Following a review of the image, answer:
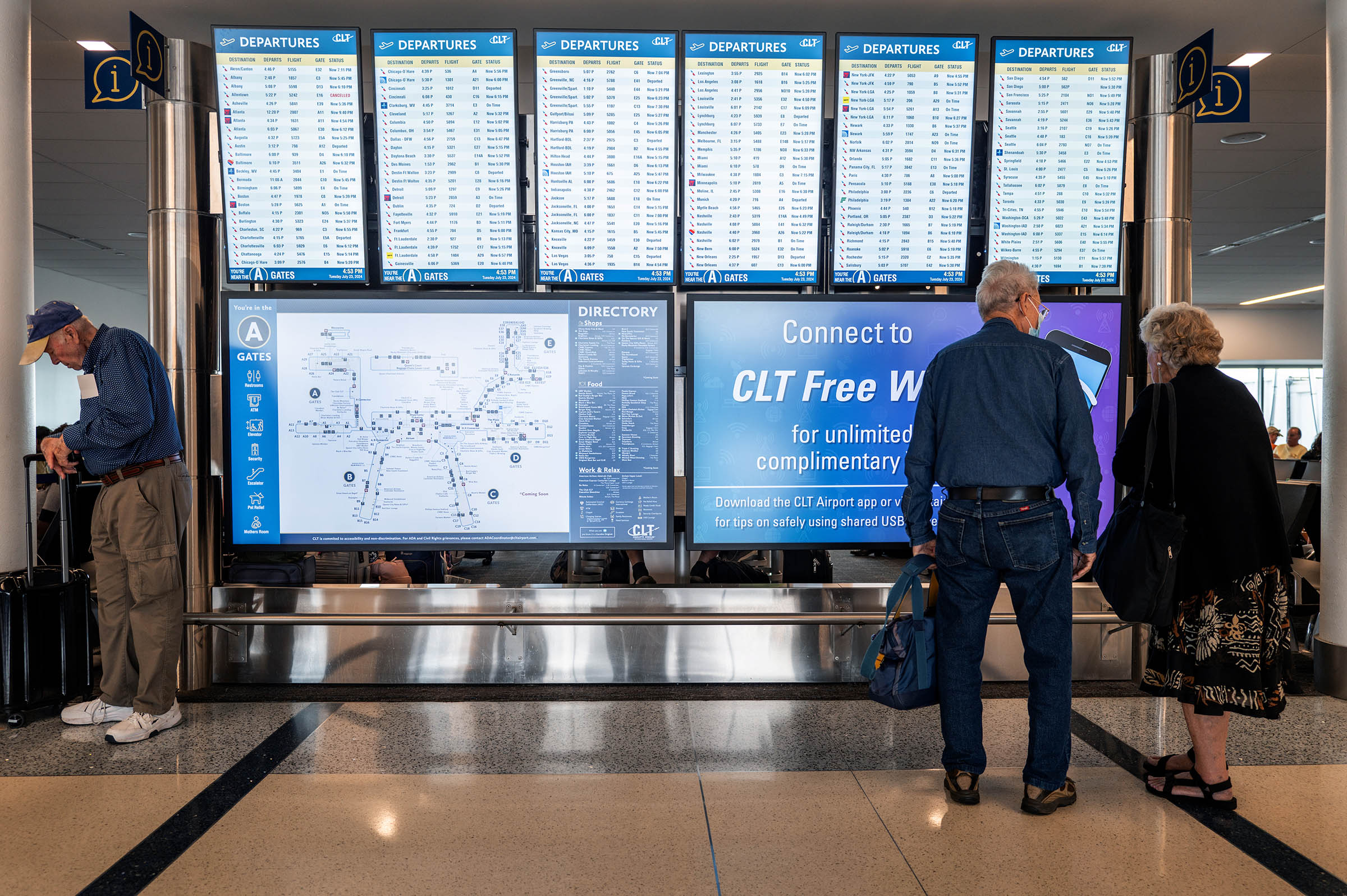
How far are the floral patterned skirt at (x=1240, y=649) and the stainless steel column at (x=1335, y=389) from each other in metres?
1.82

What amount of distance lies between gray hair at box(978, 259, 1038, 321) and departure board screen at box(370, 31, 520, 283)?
7.33ft

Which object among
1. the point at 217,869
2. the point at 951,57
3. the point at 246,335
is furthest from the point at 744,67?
the point at 217,869

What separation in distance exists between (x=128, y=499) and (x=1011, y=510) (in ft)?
11.0

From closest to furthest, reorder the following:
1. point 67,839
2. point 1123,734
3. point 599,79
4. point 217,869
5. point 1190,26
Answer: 1. point 217,869
2. point 67,839
3. point 1123,734
4. point 599,79
5. point 1190,26

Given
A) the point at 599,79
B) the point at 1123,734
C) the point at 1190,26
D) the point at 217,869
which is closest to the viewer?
the point at 217,869

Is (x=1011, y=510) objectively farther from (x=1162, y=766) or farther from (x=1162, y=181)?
(x=1162, y=181)

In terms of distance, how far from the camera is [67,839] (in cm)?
245

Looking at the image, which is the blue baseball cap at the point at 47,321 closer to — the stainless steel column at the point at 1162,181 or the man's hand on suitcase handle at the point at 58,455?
the man's hand on suitcase handle at the point at 58,455

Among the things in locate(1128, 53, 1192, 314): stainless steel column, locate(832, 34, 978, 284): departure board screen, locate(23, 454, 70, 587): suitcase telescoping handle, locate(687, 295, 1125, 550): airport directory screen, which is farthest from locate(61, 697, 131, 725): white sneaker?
locate(1128, 53, 1192, 314): stainless steel column

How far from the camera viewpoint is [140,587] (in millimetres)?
3320

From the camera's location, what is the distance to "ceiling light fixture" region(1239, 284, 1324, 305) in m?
14.9

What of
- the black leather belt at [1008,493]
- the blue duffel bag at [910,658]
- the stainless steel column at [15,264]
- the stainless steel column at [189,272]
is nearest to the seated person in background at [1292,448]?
the black leather belt at [1008,493]

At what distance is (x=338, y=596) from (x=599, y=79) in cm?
284

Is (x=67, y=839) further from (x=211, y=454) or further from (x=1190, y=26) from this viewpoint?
(x=1190, y=26)
